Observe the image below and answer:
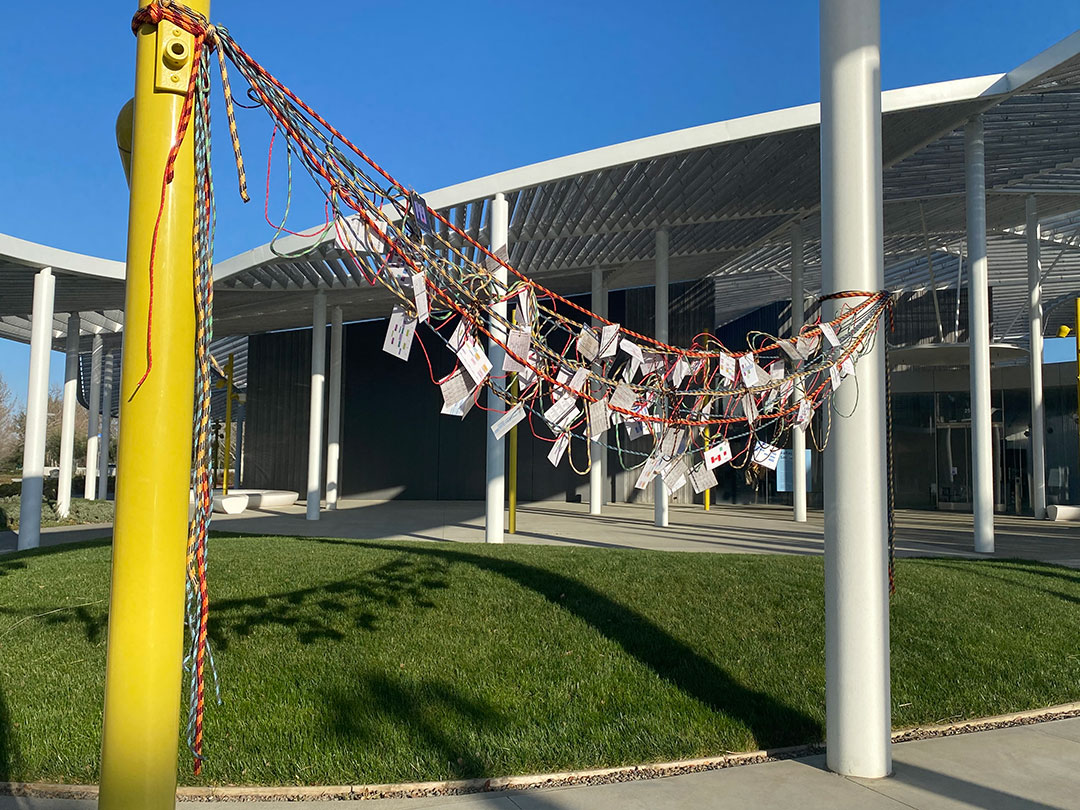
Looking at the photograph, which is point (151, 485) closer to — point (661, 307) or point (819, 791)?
point (819, 791)

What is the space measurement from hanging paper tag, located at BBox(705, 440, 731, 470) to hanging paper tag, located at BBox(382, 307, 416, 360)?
Result: 1.91 metres

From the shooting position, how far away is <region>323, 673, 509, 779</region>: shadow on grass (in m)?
4.19

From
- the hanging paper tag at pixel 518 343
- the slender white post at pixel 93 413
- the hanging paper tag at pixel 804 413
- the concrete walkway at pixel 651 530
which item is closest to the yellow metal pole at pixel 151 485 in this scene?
the hanging paper tag at pixel 518 343

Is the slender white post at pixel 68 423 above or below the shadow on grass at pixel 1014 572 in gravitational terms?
above

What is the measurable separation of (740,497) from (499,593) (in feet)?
69.0

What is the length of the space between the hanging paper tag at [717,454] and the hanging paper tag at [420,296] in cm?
189

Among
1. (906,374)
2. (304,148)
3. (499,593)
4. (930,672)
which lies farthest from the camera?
(906,374)

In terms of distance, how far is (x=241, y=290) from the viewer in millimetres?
18062

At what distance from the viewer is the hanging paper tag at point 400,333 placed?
3.10 m

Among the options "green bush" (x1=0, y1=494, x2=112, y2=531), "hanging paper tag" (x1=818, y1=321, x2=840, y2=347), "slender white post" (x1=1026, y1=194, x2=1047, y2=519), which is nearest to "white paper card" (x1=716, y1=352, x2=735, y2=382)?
"hanging paper tag" (x1=818, y1=321, x2=840, y2=347)

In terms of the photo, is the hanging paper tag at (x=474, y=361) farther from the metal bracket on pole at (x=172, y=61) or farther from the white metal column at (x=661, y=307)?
the white metal column at (x=661, y=307)

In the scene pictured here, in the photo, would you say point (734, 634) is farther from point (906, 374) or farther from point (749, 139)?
point (906, 374)

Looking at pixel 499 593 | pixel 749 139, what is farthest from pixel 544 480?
pixel 499 593

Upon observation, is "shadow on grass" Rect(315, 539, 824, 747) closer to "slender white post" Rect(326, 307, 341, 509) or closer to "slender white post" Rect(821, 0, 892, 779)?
"slender white post" Rect(821, 0, 892, 779)
